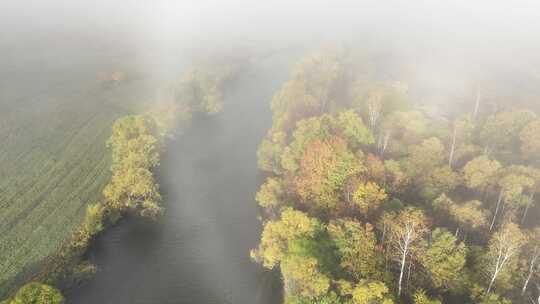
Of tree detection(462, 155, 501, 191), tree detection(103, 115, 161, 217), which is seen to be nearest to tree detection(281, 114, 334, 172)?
tree detection(103, 115, 161, 217)

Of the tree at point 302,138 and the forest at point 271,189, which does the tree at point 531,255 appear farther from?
the tree at point 302,138

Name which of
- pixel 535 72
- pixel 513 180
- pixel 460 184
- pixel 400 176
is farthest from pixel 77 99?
pixel 535 72

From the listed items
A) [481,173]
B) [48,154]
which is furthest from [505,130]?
[48,154]

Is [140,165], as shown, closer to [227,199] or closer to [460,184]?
[227,199]

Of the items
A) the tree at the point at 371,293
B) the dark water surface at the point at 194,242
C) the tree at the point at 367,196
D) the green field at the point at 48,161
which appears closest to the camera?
the tree at the point at 371,293

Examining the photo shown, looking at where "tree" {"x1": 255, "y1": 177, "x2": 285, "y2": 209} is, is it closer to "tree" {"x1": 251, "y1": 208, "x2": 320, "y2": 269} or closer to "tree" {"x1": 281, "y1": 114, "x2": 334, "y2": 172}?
"tree" {"x1": 281, "y1": 114, "x2": 334, "y2": 172}

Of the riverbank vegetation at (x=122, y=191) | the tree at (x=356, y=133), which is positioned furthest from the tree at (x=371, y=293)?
the riverbank vegetation at (x=122, y=191)

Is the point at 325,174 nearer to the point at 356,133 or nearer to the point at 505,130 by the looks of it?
the point at 356,133
